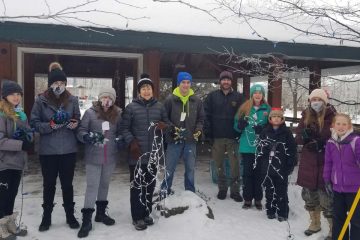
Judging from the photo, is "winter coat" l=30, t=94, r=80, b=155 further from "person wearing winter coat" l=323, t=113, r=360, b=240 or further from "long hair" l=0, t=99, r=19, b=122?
"person wearing winter coat" l=323, t=113, r=360, b=240

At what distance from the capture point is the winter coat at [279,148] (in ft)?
14.9

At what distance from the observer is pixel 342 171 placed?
3611mm

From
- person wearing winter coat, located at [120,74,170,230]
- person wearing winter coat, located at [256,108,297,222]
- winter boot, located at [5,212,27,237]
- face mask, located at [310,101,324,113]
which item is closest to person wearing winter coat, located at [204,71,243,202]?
person wearing winter coat, located at [256,108,297,222]

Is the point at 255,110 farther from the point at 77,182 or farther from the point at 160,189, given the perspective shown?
the point at 77,182

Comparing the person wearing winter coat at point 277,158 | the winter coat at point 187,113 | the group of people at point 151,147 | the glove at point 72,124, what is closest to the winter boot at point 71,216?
the group of people at point 151,147

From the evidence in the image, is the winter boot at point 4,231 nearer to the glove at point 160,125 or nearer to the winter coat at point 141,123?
the winter coat at point 141,123

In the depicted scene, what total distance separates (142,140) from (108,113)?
504 mm

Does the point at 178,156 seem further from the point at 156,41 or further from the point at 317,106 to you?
the point at 156,41

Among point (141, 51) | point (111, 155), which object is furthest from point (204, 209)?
point (141, 51)

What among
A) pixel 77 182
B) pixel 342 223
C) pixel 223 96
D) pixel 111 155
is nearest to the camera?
pixel 342 223

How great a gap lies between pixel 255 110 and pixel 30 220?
3.20 meters

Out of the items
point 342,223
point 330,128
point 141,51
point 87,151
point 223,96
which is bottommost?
point 342,223

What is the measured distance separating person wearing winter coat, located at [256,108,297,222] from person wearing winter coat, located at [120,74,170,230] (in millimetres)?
1329

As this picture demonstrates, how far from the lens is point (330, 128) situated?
4039mm
